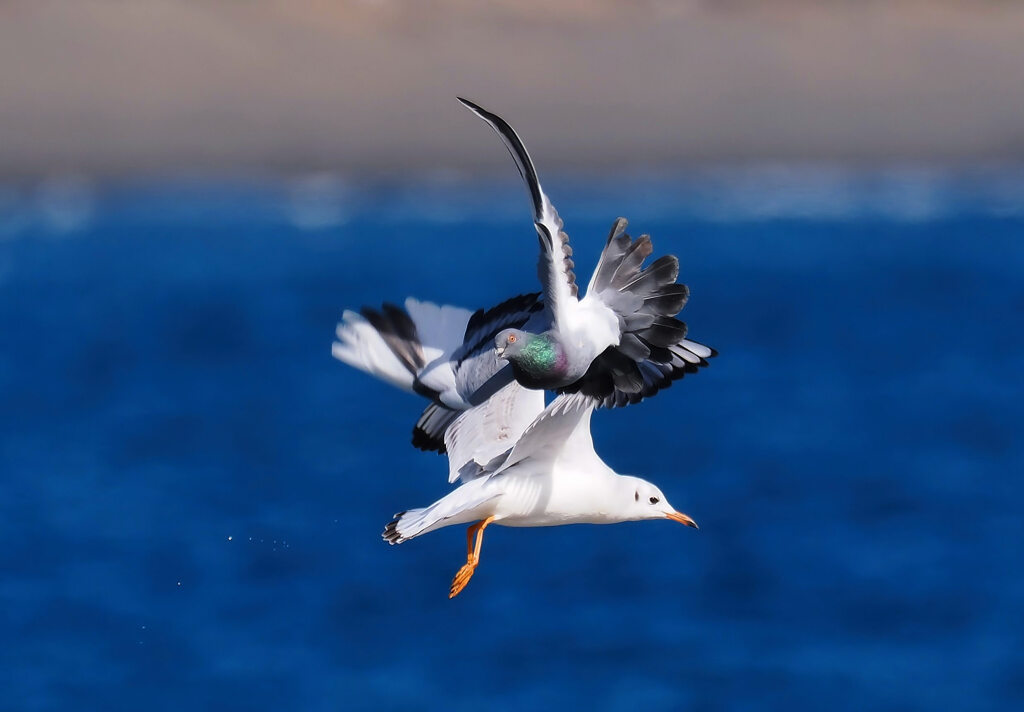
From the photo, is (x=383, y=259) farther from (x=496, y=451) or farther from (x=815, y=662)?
(x=496, y=451)

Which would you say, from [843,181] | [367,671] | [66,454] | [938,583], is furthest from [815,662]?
[843,181]

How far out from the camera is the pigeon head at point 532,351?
23.6ft

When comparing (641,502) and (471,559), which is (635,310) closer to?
(471,559)

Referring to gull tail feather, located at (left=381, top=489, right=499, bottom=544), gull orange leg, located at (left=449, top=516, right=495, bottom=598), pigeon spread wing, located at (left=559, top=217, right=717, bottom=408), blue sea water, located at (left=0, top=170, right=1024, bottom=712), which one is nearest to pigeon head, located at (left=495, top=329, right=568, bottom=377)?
pigeon spread wing, located at (left=559, top=217, right=717, bottom=408)

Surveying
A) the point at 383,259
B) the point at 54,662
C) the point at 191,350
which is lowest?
the point at 54,662

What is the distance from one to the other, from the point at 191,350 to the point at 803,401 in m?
7.43

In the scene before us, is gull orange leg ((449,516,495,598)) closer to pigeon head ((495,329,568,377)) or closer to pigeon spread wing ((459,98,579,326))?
pigeon head ((495,329,568,377))

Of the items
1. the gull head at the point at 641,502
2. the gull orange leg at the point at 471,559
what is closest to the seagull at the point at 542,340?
the gull orange leg at the point at 471,559

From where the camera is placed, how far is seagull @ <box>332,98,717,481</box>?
7215 mm

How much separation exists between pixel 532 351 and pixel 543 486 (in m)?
1.06

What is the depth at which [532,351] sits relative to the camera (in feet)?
23.7

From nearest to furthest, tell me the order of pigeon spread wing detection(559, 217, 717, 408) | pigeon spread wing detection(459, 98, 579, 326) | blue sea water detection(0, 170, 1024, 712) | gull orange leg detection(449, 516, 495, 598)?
pigeon spread wing detection(459, 98, 579, 326)
pigeon spread wing detection(559, 217, 717, 408)
gull orange leg detection(449, 516, 495, 598)
blue sea water detection(0, 170, 1024, 712)

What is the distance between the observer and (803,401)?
25.8 meters

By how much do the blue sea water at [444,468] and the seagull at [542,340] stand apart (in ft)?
35.6
